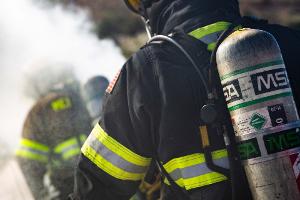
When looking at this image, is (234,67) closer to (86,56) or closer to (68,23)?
(86,56)

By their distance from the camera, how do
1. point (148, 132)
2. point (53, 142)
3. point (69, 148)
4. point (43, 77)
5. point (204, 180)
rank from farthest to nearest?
point (43, 77) < point (53, 142) < point (69, 148) < point (148, 132) < point (204, 180)

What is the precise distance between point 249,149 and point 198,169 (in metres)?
0.25

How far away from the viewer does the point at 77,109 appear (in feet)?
16.2

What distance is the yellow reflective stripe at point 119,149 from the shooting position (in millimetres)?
2020

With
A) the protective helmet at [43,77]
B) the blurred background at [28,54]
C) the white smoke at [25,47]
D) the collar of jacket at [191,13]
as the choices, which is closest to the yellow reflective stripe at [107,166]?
the collar of jacket at [191,13]

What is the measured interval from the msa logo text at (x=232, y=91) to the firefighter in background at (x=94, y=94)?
123 inches

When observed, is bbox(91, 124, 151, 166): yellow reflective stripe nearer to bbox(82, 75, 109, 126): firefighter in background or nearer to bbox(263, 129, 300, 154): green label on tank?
bbox(263, 129, 300, 154): green label on tank

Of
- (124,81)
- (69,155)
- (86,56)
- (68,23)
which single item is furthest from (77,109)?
(68,23)

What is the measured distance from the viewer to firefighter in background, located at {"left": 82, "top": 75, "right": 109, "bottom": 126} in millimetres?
4867

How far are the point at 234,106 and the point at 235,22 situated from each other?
40 centimetres

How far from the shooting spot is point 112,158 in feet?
6.68

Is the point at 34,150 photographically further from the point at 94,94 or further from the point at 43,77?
the point at 43,77

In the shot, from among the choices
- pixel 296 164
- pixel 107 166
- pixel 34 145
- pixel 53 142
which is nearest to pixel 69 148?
pixel 53 142

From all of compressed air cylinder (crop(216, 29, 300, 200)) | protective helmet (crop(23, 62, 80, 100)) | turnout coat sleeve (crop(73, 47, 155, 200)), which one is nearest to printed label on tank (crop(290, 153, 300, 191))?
A: compressed air cylinder (crop(216, 29, 300, 200))
